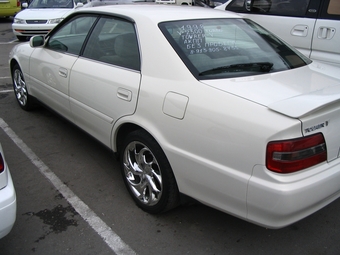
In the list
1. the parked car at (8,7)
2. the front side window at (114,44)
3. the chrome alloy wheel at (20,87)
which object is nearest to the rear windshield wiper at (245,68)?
the front side window at (114,44)

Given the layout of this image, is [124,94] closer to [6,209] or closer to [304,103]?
[6,209]

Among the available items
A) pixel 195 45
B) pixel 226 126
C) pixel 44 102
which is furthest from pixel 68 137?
pixel 226 126

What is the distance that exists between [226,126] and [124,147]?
1.17 meters

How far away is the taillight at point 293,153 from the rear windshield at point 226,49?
76 centimetres

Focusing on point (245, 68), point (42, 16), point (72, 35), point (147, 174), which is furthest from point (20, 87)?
point (42, 16)

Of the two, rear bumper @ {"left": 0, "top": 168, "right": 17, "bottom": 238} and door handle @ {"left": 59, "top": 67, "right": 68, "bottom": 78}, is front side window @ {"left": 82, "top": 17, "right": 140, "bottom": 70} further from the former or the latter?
rear bumper @ {"left": 0, "top": 168, "right": 17, "bottom": 238}

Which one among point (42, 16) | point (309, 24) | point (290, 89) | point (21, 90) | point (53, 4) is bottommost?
point (21, 90)

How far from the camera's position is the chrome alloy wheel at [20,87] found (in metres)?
5.29

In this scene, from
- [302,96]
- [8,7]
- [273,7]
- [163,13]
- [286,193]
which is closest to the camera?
[286,193]

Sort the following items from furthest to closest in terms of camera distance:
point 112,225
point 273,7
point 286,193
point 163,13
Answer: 1. point 273,7
2. point 163,13
3. point 112,225
4. point 286,193

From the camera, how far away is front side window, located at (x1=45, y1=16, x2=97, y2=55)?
3.88 metres

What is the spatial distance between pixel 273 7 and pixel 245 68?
2894 millimetres

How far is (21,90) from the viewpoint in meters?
5.42

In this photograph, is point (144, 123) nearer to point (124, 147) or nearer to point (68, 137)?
point (124, 147)
